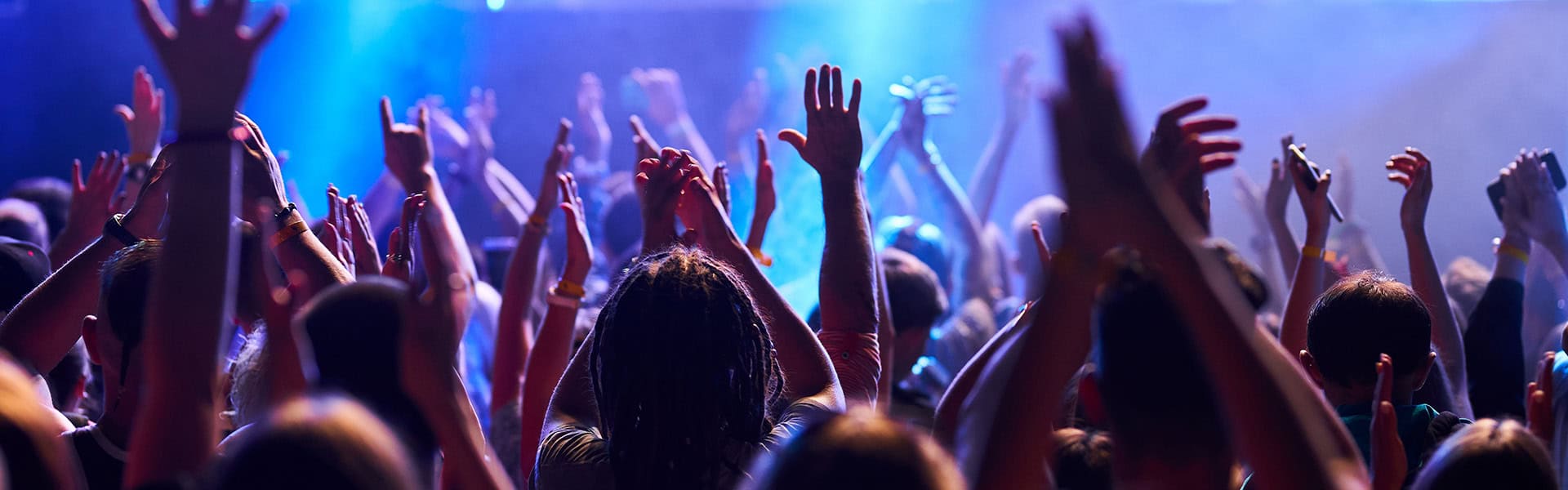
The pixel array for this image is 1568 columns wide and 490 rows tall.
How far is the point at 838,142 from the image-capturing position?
230 centimetres

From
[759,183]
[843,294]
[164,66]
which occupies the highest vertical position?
[164,66]

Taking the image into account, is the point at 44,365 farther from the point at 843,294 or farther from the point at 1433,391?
the point at 1433,391

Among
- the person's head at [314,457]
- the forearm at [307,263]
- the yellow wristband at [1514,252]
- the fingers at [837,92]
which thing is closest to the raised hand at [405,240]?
the forearm at [307,263]

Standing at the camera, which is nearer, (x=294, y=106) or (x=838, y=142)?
(x=838, y=142)

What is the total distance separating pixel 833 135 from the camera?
2.31 meters

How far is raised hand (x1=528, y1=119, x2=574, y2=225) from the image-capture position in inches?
116

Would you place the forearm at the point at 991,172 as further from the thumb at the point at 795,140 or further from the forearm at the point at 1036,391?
the forearm at the point at 1036,391

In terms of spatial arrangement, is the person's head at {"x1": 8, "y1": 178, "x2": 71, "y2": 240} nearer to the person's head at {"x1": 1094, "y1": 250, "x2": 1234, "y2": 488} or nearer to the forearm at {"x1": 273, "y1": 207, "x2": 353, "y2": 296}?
the forearm at {"x1": 273, "y1": 207, "x2": 353, "y2": 296}

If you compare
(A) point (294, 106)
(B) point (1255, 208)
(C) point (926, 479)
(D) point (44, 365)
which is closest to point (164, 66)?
(C) point (926, 479)

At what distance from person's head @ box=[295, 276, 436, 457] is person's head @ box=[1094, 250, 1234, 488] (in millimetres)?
897

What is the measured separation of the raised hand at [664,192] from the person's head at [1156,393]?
40.3 inches

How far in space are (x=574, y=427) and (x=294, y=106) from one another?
667 centimetres

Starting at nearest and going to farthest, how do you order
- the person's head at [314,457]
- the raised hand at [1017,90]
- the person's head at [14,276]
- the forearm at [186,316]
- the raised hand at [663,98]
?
the person's head at [314,457] → the forearm at [186,316] → the person's head at [14,276] → the raised hand at [1017,90] → the raised hand at [663,98]

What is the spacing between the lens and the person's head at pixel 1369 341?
6.49 feet
